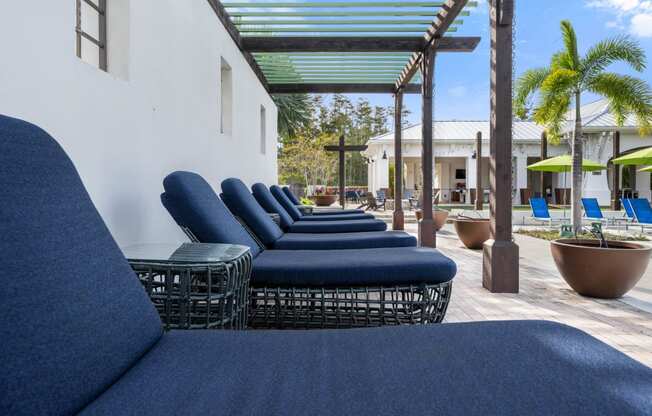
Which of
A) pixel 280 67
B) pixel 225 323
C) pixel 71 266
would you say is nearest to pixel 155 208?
pixel 225 323

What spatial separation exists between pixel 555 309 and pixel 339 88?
6703mm

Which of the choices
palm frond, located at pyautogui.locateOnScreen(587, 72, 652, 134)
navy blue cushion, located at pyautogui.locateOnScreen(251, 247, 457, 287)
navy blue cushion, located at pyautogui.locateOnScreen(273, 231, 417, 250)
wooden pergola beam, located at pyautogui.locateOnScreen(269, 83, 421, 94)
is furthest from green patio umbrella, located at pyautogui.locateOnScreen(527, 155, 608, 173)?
navy blue cushion, located at pyautogui.locateOnScreen(251, 247, 457, 287)

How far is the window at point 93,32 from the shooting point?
266cm

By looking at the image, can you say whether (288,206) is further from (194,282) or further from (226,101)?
(194,282)

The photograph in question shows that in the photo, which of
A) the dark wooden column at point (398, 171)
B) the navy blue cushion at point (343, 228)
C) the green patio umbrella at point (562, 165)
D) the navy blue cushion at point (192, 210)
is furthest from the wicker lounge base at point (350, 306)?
the green patio umbrella at point (562, 165)

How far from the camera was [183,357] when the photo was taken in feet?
3.85

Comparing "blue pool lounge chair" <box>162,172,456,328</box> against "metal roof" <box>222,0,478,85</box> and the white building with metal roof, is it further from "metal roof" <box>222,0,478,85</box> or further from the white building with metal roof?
the white building with metal roof

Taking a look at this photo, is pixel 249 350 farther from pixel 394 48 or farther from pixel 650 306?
pixel 394 48

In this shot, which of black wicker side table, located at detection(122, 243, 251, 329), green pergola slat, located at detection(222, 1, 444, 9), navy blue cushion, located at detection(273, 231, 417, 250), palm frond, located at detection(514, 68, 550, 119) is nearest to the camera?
black wicker side table, located at detection(122, 243, 251, 329)

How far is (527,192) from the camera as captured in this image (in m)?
20.3

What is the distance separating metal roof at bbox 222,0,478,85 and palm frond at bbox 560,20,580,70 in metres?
3.57

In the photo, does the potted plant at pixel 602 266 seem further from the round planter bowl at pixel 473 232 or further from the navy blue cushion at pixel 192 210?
the navy blue cushion at pixel 192 210

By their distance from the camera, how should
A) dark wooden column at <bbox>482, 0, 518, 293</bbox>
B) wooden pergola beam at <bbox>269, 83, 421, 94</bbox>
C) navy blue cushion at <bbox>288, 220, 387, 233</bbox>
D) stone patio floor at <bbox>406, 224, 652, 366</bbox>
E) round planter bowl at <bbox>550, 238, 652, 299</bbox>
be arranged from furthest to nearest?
wooden pergola beam at <bbox>269, 83, 421, 94</bbox> → navy blue cushion at <bbox>288, 220, 387, 233</bbox> → dark wooden column at <bbox>482, 0, 518, 293</bbox> → round planter bowl at <bbox>550, 238, 652, 299</bbox> → stone patio floor at <bbox>406, 224, 652, 366</bbox>

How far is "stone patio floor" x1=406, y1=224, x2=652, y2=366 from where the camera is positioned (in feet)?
9.23
